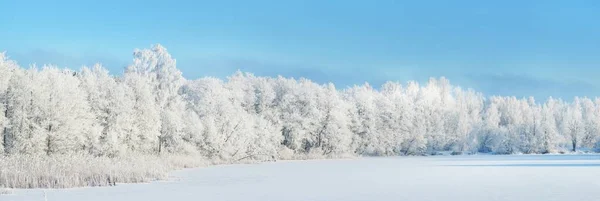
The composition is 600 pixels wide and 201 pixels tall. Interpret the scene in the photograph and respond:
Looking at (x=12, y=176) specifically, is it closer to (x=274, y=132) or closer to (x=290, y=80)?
(x=274, y=132)

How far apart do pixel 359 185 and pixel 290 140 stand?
43602 millimetres

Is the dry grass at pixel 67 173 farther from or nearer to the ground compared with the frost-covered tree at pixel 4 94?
nearer to the ground

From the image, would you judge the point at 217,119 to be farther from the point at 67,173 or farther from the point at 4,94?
the point at 67,173

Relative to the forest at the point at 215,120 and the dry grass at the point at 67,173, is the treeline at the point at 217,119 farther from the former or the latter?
the dry grass at the point at 67,173

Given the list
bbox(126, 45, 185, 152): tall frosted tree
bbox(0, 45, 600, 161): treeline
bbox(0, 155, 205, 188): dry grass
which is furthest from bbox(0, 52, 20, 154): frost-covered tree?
bbox(126, 45, 185, 152): tall frosted tree

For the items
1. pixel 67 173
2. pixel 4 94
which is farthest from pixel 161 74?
pixel 67 173

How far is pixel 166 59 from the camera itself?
2344 inches

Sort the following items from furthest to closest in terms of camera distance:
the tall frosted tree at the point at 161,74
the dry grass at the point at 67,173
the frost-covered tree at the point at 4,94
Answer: the tall frosted tree at the point at 161,74 → the frost-covered tree at the point at 4,94 → the dry grass at the point at 67,173

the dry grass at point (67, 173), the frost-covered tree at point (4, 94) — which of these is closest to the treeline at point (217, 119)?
the frost-covered tree at point (4, 94)

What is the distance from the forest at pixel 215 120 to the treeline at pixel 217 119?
0.33 ft

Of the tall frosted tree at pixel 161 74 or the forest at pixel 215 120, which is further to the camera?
the tall frosted tree at pixel 161 74

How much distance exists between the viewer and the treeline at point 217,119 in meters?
43.2

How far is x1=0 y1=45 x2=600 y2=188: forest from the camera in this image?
43156mm

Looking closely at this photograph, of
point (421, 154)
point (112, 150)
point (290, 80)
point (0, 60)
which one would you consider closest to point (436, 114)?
point (421, 154)
